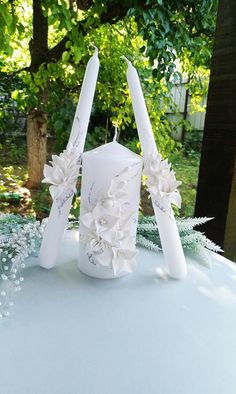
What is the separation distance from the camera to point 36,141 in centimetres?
244

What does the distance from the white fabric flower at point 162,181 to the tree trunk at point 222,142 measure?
0.37m

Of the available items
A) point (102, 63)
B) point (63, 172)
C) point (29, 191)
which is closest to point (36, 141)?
point (29, 191)

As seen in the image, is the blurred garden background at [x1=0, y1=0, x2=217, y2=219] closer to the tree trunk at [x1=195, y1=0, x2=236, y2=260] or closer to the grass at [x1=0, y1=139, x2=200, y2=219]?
the grass at [x1=0, y1=139, x2=200, y2=219]

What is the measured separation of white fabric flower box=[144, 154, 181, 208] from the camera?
0.51 m

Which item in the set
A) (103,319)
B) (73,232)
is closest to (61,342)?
(103,319)

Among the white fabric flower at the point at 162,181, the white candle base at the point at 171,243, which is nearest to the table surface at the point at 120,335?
the white candle base at the point at 171,243

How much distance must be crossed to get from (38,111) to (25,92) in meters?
0.21

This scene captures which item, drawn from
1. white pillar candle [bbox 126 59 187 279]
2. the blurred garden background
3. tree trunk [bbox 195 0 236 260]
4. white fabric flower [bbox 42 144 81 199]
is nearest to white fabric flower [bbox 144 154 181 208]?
white pillar candle [bbox 126 59 187 279]

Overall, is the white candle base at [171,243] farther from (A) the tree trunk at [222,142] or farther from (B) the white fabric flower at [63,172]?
(A) the tree trunk at [222,142]

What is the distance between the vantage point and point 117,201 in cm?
49

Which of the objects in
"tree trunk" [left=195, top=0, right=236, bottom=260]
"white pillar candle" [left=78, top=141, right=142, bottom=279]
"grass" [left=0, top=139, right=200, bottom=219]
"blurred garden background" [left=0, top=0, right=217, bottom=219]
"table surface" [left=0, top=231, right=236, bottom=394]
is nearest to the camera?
"table surface" [left=0, top=231, right=236, bottom=394]

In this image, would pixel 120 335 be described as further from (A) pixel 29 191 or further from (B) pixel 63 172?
(A) pixel 29 191

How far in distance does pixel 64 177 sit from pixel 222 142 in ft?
1.63

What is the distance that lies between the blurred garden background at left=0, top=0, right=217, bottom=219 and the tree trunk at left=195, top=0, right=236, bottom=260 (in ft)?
1.45
